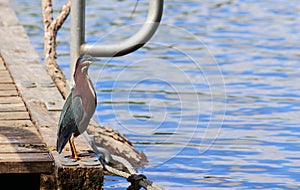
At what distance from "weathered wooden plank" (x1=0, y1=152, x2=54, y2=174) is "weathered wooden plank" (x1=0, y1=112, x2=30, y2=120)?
3.03 ft

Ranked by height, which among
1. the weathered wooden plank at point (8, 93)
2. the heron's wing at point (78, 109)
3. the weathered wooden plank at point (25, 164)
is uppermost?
the heron's wing at point (78, 109)

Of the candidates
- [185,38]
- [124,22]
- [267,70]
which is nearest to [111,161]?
[267,70]

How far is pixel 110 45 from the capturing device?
14.9ft

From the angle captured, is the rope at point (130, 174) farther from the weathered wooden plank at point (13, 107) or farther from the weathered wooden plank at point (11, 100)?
the weathered wooden plank at point (11, 100)

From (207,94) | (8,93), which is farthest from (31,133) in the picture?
(207,94)

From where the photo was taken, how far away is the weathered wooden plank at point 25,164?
425 cm

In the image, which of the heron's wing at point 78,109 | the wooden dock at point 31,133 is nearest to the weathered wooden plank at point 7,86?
the wooden dock at point 31,133

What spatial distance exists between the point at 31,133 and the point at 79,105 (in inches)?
28.1

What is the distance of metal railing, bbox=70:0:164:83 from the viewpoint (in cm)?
442

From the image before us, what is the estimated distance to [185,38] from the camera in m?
11.5

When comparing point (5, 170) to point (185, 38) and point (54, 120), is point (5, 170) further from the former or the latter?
point (185, 38)

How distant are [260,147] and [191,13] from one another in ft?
20.2

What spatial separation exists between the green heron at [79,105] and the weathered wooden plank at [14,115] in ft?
3.07

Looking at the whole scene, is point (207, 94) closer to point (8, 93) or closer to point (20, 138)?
point (8, 93)
